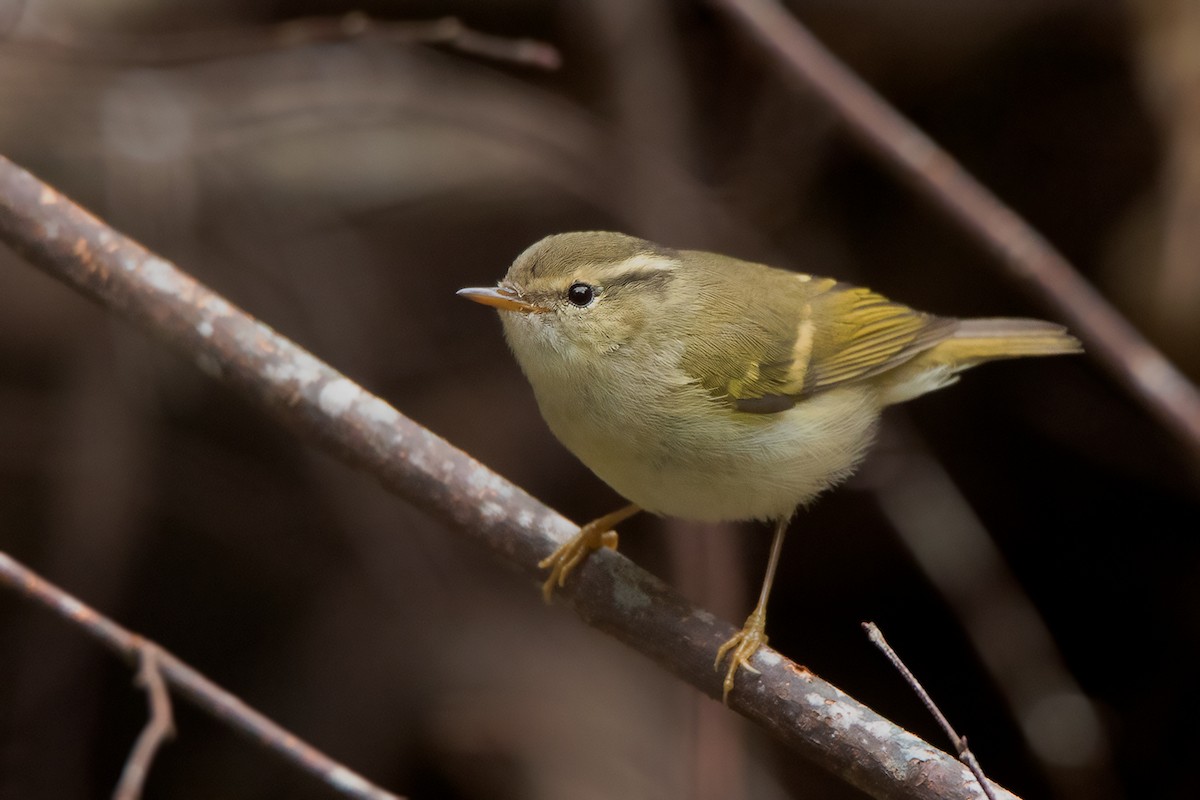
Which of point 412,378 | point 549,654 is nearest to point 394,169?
point 412,378

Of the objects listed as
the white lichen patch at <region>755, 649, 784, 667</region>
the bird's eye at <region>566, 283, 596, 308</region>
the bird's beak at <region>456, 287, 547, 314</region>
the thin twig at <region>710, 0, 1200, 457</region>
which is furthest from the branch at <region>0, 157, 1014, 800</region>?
the thin twig at <region>710, 0, 1200, 457</region>

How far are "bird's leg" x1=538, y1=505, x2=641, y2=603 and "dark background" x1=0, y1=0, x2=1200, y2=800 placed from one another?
59.3 inches

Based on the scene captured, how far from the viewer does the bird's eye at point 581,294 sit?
2.81 meters

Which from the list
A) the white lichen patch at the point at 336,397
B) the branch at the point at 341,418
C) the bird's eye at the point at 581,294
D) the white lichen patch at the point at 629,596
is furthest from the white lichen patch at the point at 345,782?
the bird's eye at the point at 581,294

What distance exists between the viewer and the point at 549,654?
15.6 ft

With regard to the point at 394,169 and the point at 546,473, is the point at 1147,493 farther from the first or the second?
the point at 394,169

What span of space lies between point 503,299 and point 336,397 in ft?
1.50

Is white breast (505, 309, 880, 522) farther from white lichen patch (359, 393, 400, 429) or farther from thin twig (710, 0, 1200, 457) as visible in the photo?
thin twig (710, 0, 1200, 457)

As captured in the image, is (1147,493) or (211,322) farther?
(1147,493)

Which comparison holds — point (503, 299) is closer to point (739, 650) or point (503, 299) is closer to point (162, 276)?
point (162, 276)

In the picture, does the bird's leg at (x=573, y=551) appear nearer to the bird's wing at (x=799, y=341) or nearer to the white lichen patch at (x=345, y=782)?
the bird's wing at (x=799, y=341)

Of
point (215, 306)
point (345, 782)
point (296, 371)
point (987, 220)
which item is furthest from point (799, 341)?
point (345, 782)

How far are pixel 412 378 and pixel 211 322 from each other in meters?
2.36

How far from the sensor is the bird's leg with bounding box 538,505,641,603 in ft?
8.68
